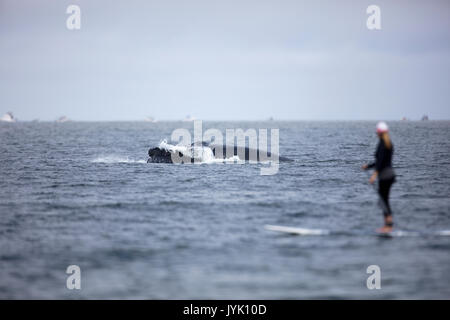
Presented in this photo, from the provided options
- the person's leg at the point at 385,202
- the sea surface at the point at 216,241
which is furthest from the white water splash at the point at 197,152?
the person's leg at the point at 385,202

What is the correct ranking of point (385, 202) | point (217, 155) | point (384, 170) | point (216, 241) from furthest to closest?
point (217, 155) < point (385, 202) < point (384, 170) < point (216, 241)

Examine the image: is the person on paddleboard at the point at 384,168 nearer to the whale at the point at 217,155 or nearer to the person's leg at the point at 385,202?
the person's leg at the point at 385,202

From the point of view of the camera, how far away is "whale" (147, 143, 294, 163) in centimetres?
3866

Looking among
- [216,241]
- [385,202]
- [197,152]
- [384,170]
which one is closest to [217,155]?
[197,152]

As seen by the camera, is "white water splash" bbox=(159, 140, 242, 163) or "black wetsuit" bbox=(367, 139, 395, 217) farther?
"white water splash" bbox=(159, 140, 242, 163)

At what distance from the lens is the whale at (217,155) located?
38.7 m

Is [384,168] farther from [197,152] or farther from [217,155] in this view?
[217,155]

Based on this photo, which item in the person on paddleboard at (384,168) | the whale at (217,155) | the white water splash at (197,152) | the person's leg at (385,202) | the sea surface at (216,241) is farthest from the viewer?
the white water splash at (197,152)

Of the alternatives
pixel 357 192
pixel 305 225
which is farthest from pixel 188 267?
pixel 357 192

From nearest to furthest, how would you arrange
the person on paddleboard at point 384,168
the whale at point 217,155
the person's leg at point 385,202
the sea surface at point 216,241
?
the sea surface at point 216,241
the person on paddleboard at point 384,168
the person's leg at point 385,202
the whale at point 217,155

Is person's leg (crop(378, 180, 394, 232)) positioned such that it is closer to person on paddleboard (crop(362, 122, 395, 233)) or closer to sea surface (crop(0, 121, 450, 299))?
person on paddleboard (crop(362, 122, 395, 233))

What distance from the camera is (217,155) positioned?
4153cm

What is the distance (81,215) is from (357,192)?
11814 mm

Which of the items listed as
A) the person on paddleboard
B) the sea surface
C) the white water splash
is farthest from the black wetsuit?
the white water splash
